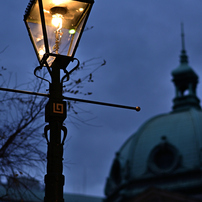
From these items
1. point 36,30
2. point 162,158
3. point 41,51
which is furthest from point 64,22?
point 162,158

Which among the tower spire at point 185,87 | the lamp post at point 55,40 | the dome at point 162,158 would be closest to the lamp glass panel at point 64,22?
the lamp post at point 55,40

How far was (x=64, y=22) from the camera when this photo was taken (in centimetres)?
903

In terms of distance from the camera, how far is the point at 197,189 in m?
75.8

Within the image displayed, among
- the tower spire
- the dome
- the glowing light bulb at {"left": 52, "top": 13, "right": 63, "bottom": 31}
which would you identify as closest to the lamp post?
the glowing light bulb at {"left": 52, "top": 13, "right": 63, "bottom": 31}

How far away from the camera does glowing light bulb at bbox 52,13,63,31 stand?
29.2 feet

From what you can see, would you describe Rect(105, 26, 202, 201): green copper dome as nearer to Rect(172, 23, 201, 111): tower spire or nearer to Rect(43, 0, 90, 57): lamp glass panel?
Rect(172, 23, 201, 111): tower spire

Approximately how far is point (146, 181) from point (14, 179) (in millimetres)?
66391

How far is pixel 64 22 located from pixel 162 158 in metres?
74.2

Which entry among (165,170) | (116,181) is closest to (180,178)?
(165,170)

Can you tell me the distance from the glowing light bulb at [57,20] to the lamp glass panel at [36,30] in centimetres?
19

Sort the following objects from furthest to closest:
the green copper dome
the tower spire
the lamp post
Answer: the tower spire < the green copper dome < the lamp post

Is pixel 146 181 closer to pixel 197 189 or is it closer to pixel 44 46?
pixel 197 189

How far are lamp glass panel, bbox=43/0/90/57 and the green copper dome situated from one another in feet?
223

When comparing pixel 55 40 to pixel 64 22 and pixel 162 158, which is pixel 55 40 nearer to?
pixel 64 22
